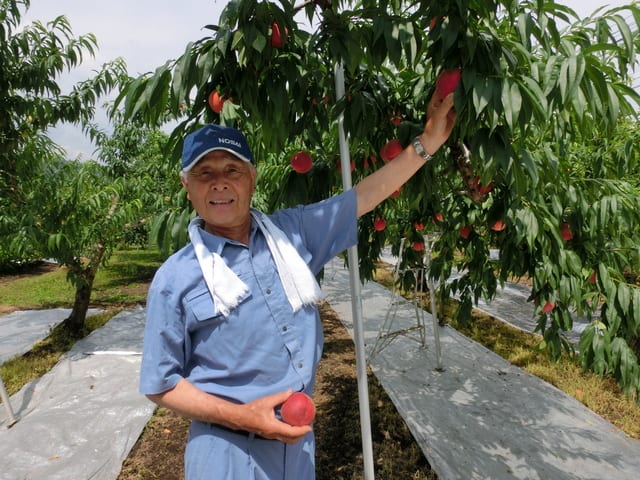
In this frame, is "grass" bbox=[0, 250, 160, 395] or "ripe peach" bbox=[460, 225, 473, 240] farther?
"grass" bbox=[0, 250, 160, 395]

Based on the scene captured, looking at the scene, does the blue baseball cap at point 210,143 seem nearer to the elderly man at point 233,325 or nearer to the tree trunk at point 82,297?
the elderly man at point 233,325

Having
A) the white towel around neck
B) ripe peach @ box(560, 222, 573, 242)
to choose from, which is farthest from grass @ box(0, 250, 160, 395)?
ripe peach @ box(560, 222, 573, 242)

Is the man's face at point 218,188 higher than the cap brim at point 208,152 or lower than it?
lower

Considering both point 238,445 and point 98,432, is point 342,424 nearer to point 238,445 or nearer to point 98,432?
point 98,432

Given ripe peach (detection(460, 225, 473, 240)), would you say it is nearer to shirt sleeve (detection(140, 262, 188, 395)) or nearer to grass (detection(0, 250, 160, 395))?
shirt sleeve (detection(140, 262, 188, 395))

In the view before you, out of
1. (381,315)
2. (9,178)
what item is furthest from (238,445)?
(381,315)

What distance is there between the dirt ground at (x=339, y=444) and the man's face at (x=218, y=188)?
2.41 metres

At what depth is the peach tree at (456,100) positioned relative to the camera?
38.4 inches

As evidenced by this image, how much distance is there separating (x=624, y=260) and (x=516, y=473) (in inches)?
60.0

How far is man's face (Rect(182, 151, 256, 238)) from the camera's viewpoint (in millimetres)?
1091

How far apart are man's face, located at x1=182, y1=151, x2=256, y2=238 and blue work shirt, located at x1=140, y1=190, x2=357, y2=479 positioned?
6 cm

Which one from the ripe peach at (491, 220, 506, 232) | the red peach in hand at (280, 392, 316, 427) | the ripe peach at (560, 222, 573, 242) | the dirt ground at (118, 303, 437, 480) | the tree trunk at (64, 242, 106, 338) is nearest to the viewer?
the red peach in hand at (280, 392, 316, 427)

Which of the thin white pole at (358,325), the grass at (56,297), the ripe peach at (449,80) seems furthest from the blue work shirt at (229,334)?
the grass at (56,297)

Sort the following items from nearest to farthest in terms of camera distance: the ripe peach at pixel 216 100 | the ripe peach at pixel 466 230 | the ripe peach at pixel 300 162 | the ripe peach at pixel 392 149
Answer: the ripe peach at pixel 216 100 < the ripe peach at pixel 392 149 < the ripe peach at pixel 300 162 < the ripe peach at pixel 466 230
